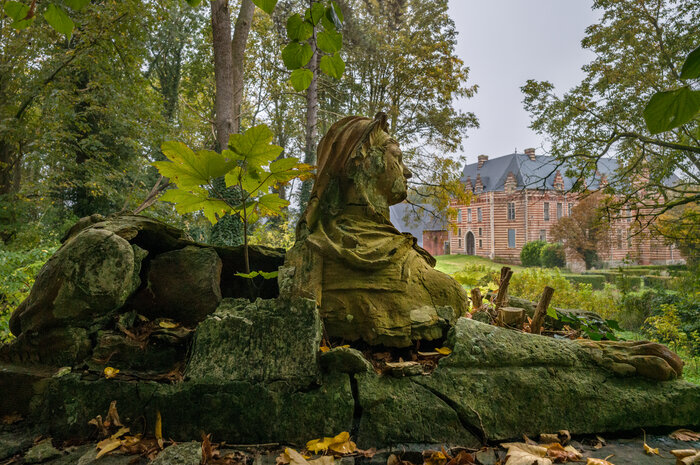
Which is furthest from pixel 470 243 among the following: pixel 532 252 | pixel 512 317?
pixel 512 317

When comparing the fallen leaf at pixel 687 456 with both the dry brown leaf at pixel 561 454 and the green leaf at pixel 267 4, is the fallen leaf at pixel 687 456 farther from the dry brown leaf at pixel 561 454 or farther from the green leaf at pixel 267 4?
the green leaf at pixel 267 4

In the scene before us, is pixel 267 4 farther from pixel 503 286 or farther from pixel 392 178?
pixel 503 286

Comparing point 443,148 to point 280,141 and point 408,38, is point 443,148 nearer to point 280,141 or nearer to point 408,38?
point 408,38

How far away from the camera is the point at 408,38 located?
970 centimetres

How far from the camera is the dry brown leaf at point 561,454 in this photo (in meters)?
1.58

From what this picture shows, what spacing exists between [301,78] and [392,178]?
5.19 feet

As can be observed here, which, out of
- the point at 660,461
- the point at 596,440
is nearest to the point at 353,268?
the point at 596,440

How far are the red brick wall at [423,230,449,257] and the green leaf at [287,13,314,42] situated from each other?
32.3ft

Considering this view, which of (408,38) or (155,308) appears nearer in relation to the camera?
(155,308)

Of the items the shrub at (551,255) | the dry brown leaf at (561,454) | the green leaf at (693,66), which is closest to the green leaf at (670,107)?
the green leaf at (693,66)

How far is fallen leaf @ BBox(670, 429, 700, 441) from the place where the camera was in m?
1.83

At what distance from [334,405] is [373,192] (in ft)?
4.69

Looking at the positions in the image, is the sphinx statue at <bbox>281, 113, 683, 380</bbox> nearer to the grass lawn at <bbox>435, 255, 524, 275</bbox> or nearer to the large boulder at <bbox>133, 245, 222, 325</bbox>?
the large boulder at <bbox>133, 245, 222, 325</bbox>

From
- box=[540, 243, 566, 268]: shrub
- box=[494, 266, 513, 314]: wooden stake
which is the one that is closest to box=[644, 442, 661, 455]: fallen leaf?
box=[494, 266, 513, 314]: wooden stake
